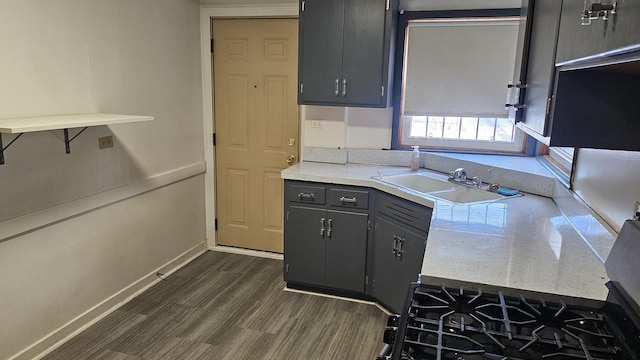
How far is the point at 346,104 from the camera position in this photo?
10.6 feet

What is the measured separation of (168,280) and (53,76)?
71.2 inches

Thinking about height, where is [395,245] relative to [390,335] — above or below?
below

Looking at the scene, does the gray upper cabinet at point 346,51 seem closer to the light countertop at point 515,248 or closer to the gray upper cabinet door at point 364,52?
the gray upper cabinet door at point 364,52

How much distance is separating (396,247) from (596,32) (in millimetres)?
2062

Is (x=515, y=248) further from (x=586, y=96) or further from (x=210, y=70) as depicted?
(x=210, y=70)

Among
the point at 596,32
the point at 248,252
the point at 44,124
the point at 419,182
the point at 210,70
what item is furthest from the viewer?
the point at 248,252

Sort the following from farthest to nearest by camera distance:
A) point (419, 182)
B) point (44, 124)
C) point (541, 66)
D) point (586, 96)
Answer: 1. point (419, 182)
2. point (44, 124)
3. point (541, 66)
4. point (586, 96)

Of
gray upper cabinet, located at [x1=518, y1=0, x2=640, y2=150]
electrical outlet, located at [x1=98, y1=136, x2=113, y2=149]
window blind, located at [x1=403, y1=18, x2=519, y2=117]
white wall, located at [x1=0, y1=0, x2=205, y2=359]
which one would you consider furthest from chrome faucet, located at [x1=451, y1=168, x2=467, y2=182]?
electrical outlet, located at [x1=98, y1=136, x2=113, y2=149]

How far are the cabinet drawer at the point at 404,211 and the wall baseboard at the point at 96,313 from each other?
1898 millimetres

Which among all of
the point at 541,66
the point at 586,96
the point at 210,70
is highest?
the point at 210,70

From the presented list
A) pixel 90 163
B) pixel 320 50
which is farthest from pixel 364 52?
pixel 90 163

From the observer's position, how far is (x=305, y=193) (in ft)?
10.4

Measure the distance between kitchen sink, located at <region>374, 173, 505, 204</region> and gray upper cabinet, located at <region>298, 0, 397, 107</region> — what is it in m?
0.57

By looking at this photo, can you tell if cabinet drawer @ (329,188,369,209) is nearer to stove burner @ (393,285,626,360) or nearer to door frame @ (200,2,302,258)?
door frame @ (200,2,302,258)
